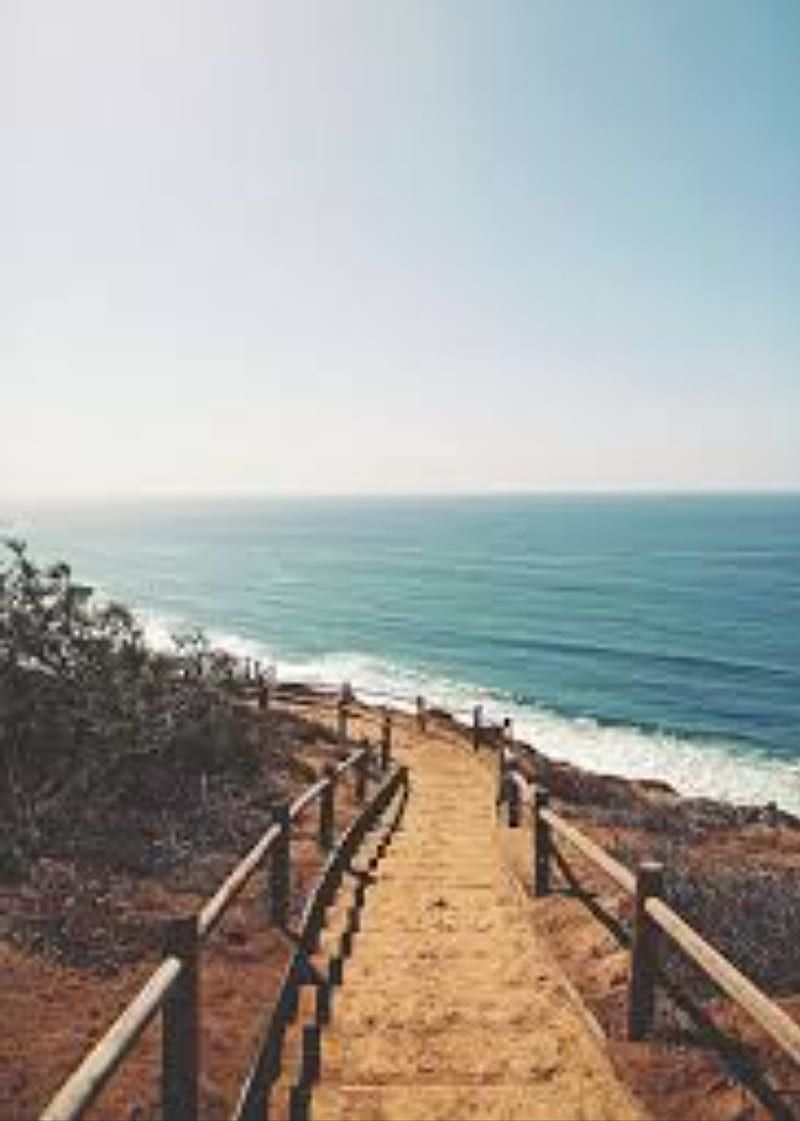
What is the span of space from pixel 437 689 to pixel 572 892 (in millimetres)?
48350

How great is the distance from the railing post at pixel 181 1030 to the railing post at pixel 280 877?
457cm

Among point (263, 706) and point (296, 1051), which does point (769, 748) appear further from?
point (296, 1051)

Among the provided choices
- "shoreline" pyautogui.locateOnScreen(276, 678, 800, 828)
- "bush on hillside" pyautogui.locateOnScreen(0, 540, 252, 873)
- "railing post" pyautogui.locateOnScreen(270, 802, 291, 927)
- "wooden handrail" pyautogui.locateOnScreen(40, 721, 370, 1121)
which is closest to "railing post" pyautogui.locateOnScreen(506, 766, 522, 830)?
"bush on hillside" pyautogui.locateOnScreen(0, 540, 252, 873)

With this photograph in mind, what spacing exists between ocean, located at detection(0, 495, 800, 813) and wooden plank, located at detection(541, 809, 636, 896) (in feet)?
103

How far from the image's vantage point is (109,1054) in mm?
4930

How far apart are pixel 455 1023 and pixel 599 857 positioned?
6.19 feet

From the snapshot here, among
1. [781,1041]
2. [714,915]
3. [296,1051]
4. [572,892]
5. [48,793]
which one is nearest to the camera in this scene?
[781,1041]

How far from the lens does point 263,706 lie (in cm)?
3450

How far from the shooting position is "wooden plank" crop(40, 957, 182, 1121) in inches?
175

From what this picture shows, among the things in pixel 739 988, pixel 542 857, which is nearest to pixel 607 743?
pixel 542 857

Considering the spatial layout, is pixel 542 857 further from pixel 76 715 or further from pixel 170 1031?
pixel 170 1031

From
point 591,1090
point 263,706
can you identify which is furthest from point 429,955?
point 263,706

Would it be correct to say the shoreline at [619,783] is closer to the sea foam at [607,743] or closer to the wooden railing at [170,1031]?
the sea foam at [607,743]

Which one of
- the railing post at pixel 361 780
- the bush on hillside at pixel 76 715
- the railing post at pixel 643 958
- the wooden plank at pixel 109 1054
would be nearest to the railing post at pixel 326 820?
the bush on hillside at pixel 76 715
